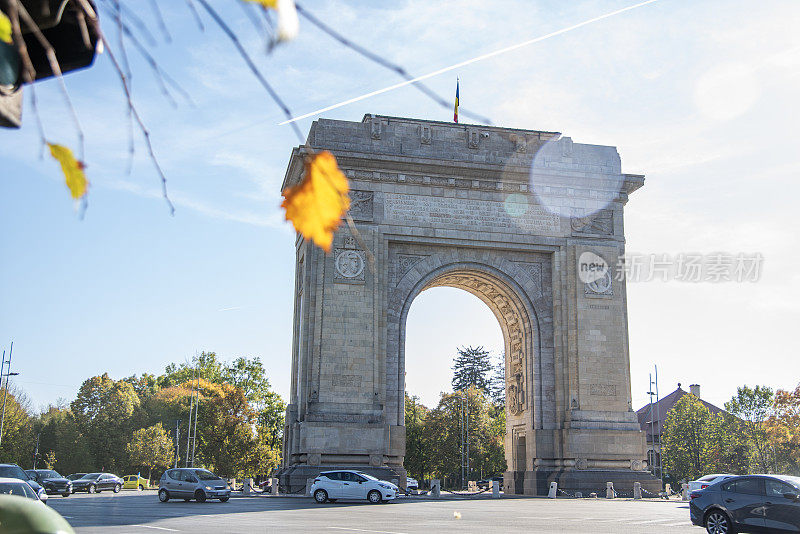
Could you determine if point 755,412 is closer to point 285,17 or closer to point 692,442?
point 692,442

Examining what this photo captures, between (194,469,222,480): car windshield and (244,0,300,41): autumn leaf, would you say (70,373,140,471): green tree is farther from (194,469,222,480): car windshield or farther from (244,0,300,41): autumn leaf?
(244,0,300,41): autumn leaf

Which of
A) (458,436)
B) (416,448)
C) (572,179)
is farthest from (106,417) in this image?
(572,179)

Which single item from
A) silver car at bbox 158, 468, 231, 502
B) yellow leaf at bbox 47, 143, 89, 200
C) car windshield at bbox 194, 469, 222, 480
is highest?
yellow leaf at bbox 47, 143, 89, 200

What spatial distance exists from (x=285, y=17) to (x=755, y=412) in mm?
68701

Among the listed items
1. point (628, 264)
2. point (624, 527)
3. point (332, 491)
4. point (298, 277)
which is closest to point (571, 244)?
point (628, 264)

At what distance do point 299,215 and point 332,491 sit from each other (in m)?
24.2

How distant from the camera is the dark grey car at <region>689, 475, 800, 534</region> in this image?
13.4 metres

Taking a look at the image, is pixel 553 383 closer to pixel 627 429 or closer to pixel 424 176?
pixel 627 429

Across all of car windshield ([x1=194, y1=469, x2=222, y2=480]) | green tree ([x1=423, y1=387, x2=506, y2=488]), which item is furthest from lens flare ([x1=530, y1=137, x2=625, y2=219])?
green tree ([x1=423, y1=387, x2=506, y2=488])

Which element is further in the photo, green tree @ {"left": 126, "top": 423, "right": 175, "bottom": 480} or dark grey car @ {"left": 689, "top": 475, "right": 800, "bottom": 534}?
green tree @ {"left": 126, "top": 423, "right": 175, "bottom": 480}

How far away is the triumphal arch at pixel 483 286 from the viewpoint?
95.1 feet

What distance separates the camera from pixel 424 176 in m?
31.0

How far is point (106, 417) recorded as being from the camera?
65.9 meters

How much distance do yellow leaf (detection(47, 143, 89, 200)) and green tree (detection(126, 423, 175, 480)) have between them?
64.0 meters
